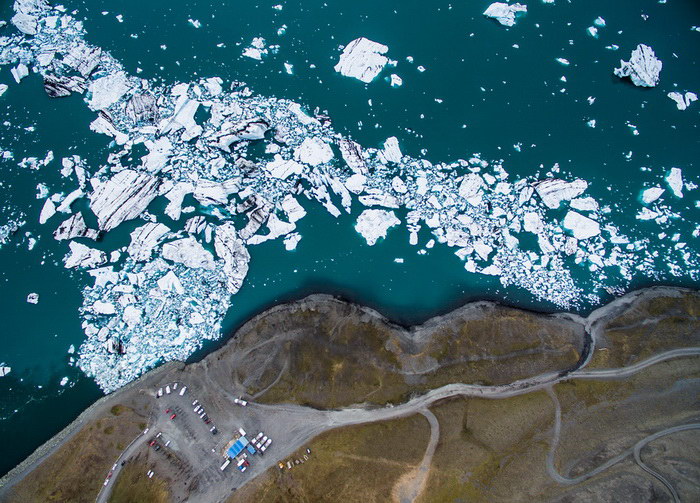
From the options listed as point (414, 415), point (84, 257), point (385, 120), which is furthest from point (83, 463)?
point (385, 120)

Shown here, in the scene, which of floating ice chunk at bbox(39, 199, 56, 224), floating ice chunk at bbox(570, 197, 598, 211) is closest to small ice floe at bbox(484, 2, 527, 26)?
floating ice chunk at bbox(570, 197, 598, 211)

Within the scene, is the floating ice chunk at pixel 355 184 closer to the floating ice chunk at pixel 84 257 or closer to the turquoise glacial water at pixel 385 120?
the turquoise glacial water at pixel 385 120

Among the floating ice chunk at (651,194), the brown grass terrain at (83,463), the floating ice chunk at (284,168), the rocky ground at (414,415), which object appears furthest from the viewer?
the floating ice chunk at (651,194)

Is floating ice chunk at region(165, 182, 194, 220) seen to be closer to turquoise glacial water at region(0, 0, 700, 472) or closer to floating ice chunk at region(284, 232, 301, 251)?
turquoise glacial water at region(0, 0, 700, 472)

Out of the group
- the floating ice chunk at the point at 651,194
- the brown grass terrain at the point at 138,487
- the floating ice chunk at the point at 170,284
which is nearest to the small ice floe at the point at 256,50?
the floating ice chunk at the point at 170,284

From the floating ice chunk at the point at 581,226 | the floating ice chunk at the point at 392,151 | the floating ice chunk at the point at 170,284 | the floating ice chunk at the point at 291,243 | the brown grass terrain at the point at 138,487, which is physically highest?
the floating ice chunk at the point at 392,151

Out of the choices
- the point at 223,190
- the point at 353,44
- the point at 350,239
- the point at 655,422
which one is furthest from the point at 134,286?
the point at 655,422
